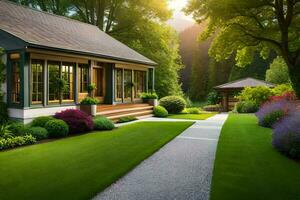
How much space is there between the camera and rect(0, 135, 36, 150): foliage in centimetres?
903

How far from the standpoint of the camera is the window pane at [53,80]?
1348cm

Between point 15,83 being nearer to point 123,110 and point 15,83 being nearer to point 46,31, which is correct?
point 46,31

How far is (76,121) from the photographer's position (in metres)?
12.0

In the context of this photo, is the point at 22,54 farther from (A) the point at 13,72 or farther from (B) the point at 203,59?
(B) the point at 203,59

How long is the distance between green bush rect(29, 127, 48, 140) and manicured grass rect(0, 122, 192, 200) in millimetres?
685

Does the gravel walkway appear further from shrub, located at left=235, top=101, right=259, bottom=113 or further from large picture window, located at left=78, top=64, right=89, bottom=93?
shrub, located at left=235, top=101, right=259, bottom=113

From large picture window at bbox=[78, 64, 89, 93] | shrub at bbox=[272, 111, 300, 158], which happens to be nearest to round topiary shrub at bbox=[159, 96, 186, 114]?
large picture window at bbox=[78, 64, 89, 93]

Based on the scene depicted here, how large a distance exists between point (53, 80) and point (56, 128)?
10.8 feet

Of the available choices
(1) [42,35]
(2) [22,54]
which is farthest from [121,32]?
(2) [22,54]

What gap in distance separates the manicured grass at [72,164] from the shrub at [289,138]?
3.21 m

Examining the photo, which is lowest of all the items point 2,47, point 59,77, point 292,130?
point 292,130

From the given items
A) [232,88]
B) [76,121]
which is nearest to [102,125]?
[76,121]

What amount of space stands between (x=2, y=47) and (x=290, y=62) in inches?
527

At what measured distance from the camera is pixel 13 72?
41.8ft
